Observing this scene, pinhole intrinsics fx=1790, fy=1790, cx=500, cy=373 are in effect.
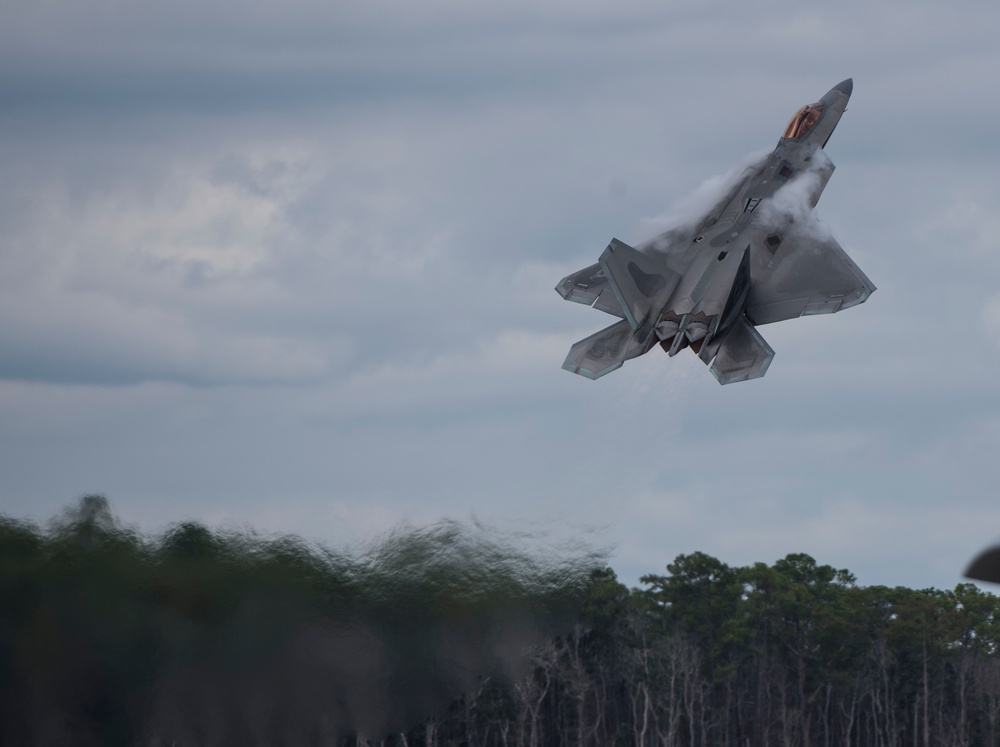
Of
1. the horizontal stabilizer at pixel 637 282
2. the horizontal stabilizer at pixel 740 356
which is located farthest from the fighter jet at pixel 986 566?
the horizontal stabilizer at pixel 637 282

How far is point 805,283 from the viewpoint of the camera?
46875mm

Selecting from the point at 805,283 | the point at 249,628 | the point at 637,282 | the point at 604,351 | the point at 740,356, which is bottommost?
the point at 249,628

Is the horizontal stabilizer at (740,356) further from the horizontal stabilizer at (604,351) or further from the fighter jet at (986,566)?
the fighter jet at (986,566)

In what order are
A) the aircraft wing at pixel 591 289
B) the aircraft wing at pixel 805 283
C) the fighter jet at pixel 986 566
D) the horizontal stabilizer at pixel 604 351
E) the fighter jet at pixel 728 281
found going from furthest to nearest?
1. the aircraft wing at pixel 591 289
2. the horizontal stabilizer at pixel 604 351
3. the aircraft wing at pixel 805 283
4. the fighter jet at pixel 728 281
5. the fighter jet at pixel 986 566

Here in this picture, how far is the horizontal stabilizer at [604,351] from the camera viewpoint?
46781 millimetres

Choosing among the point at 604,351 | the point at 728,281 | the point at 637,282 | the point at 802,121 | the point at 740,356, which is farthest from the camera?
the point at 802,121

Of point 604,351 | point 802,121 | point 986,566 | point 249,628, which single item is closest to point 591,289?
point 604,351

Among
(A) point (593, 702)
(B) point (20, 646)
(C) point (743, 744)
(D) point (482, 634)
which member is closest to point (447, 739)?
(A) point (593, 702)

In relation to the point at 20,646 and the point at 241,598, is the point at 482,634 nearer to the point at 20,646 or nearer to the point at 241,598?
the point at 241,598

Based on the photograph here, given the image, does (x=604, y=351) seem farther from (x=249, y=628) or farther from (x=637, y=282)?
(x=249, y=628)

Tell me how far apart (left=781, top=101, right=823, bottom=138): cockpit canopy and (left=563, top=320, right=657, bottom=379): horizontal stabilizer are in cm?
898

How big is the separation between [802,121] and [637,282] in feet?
32.6

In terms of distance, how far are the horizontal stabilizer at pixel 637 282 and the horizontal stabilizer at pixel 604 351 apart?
0.91 metres

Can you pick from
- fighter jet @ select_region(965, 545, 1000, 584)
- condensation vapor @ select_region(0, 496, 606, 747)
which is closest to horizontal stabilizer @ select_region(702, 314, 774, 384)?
condensation vapor @ select_region(0, 496, 606, 747)
